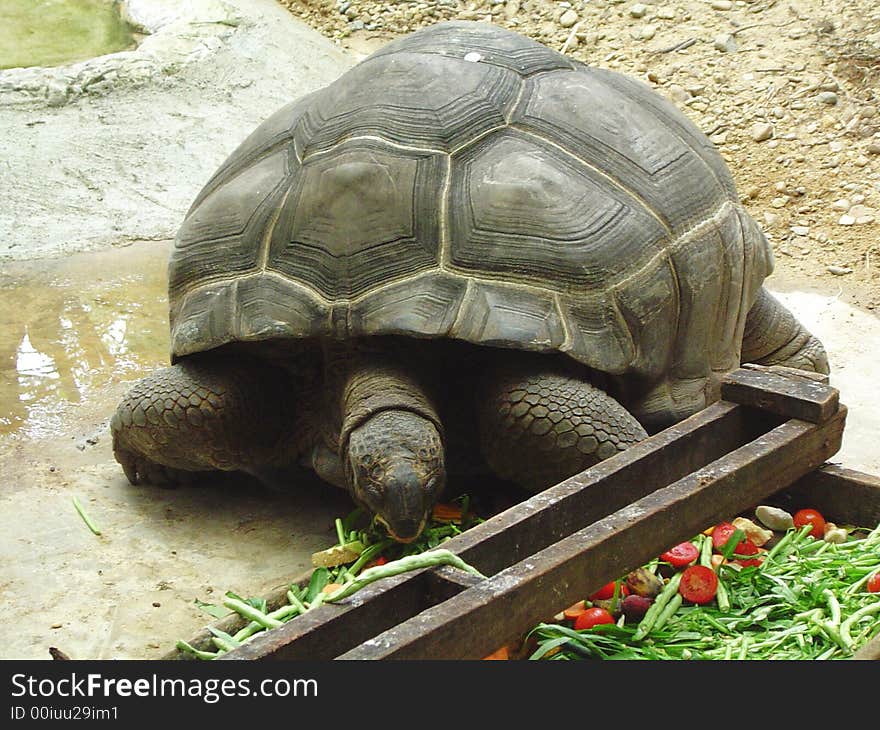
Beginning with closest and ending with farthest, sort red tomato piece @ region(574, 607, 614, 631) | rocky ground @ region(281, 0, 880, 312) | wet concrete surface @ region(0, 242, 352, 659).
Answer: red tomato piece @ region(574, 607, 614, 631) < wet concrete surface @ region(0, 242, 352, 659) < rocky ground @ region(281, 0, 880, 312)

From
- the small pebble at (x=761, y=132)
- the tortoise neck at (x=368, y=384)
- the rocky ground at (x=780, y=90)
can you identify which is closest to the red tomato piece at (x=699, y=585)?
the tortoise neck at (x=368, y=384)

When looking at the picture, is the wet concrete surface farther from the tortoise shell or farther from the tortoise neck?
the tortoise shell

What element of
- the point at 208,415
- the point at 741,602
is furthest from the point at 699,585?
the point at 208,415

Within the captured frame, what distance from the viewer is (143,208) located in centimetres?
719

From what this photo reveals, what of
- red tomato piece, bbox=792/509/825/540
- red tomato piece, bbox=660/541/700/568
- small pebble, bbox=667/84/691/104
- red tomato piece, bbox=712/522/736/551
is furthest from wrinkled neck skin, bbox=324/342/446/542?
small pebble, bbox=667/84/691/104

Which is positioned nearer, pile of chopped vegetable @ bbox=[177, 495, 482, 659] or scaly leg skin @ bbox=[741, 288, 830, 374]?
pile of chopped vegetable @ bbox=[177, 495, 482, 659]

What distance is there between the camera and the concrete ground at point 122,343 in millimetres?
3721

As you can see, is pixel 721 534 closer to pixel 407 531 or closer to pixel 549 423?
pixel 549 423

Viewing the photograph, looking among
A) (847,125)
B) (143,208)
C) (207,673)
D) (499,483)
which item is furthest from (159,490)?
(847,125)

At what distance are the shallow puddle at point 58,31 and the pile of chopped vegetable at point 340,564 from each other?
22.8ft

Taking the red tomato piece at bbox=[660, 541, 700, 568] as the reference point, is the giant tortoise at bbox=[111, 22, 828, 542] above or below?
above

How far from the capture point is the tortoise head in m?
3.51

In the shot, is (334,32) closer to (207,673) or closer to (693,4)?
(693,4)

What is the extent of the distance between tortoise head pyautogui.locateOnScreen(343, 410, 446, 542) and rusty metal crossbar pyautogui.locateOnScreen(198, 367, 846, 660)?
1.38 ft
